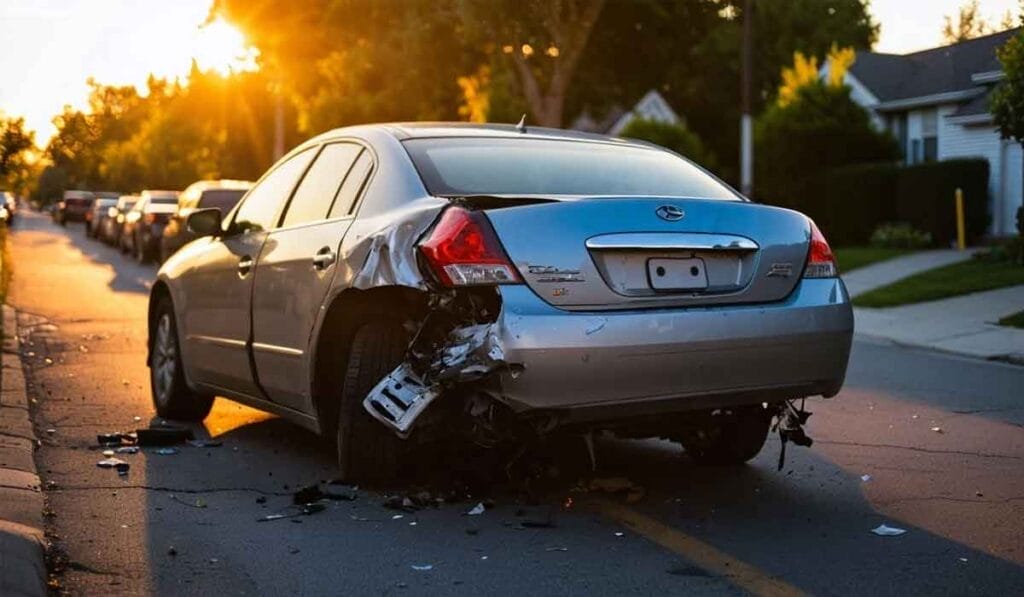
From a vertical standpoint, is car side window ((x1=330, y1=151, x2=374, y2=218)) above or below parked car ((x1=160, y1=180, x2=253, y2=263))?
above

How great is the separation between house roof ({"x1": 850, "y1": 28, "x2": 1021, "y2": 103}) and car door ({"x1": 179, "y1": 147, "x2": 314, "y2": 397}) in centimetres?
2506

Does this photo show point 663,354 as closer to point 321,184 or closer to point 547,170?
point 547,170

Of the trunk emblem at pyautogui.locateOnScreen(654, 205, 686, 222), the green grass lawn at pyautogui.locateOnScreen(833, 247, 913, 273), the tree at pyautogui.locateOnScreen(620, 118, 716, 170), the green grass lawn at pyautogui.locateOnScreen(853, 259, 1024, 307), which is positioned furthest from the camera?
the tree at pyautogui.locateOnScreen(620, 118, 716, 170)

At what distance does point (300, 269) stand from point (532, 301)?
5.64 ft

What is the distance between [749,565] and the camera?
195 inches

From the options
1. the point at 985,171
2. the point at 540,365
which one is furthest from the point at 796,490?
the point at 985,171

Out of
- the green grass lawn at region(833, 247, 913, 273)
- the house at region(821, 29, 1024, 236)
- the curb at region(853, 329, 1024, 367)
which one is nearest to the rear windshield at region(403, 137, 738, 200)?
the curb at region(853, 329, 1024, 367)

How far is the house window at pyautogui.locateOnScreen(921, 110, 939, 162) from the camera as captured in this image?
33812mm

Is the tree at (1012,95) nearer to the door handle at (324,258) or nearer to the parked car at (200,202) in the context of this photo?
the parked car at (200,202)

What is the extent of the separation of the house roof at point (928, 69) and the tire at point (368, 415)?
26449mm

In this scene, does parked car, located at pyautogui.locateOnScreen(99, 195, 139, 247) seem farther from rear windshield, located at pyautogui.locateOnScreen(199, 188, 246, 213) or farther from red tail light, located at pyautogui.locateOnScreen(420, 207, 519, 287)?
red tail light, located at pyautogui.locateOnScreen(420, 207, 519, 287)

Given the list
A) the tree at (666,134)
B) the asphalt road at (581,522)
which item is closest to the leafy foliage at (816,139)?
the tree at (666,134)

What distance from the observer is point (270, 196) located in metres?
7.71

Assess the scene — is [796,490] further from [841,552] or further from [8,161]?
[8,161]
